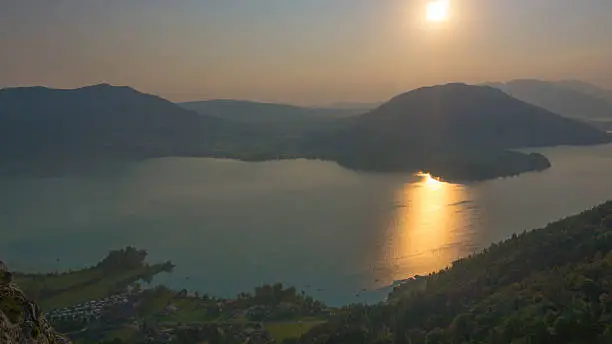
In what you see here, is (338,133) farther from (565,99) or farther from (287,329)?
(565,99)

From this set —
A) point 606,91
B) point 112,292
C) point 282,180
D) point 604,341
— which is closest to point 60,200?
point 282,180

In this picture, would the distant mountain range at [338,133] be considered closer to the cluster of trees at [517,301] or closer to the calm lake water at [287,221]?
the calm lake water at [287,221]

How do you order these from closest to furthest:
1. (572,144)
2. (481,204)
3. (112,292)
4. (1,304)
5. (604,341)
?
1. (1,304)
2. (604,341)
3. (112,292)
4. (481,204)
5. (572,144)

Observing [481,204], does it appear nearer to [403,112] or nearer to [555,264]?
[555,264]

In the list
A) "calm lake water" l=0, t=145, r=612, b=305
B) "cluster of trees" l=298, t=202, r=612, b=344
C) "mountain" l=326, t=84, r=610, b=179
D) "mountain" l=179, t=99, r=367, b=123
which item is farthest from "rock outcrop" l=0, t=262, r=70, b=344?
"mountain" l=179, t=99, r=367, b=123

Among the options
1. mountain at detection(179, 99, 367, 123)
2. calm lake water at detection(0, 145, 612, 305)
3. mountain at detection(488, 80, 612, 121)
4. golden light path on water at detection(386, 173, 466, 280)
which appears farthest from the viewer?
mountain at detection(179, 99, 367, 123)

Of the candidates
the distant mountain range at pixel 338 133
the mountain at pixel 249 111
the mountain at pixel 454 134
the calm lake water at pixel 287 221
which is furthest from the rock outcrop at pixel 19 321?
the mountain at pixel 249 111

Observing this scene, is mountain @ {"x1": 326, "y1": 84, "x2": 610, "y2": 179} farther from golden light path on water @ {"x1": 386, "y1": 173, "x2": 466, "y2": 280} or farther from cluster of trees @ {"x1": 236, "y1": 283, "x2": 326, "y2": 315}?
cluster of trees @ {"x1": 236, "y1": 283, "x2": 326, "y2": 315}
